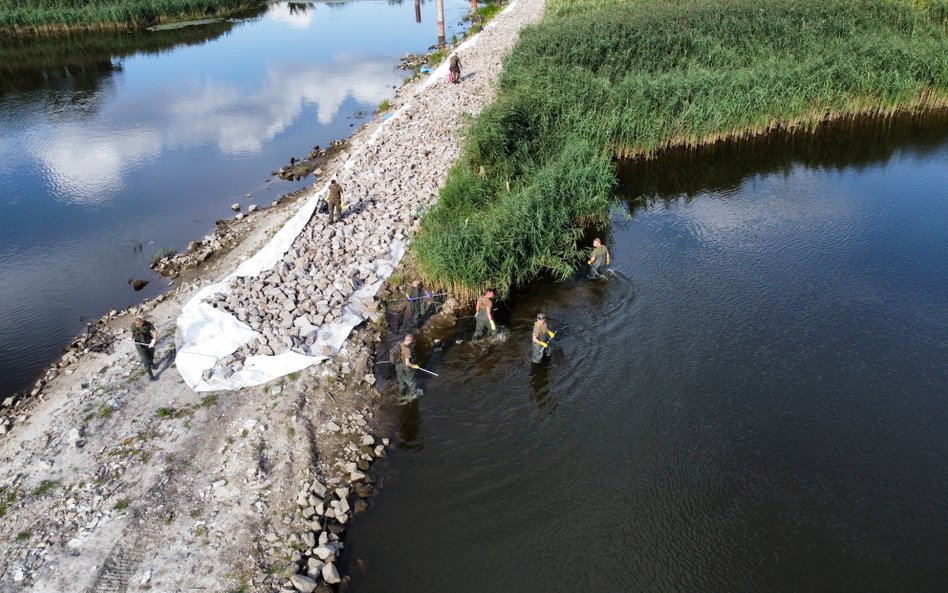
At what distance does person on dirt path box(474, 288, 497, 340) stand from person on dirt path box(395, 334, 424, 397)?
106 inches

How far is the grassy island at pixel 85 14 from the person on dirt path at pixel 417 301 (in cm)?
6347

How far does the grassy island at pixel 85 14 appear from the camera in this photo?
6103cm

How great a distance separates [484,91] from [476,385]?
2316cm

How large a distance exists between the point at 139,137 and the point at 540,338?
3171 cm

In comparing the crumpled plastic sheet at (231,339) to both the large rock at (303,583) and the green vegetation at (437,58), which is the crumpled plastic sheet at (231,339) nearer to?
the large rock at (303,583)

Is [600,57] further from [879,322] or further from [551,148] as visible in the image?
[879,322]

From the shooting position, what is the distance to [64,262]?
78.9 feet

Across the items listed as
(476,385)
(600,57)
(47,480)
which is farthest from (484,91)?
(47,480)

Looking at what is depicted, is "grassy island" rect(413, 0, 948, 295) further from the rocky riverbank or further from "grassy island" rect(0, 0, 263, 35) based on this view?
"grassy island" rect(0, 0, 263, 35)

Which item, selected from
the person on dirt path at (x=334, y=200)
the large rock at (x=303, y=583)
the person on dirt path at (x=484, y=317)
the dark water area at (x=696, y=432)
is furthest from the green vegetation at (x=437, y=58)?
the large rock at (x=303, y=583)

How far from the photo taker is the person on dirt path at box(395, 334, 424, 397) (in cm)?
1524

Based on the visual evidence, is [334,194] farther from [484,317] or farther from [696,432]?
[696,432]

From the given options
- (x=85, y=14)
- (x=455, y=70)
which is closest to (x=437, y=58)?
(x=455, y=70)

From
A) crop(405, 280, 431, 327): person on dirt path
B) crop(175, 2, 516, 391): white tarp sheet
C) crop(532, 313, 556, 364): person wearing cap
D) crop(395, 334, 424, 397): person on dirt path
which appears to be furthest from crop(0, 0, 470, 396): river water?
crop(532, 313, 556, 364): person wearing cap
